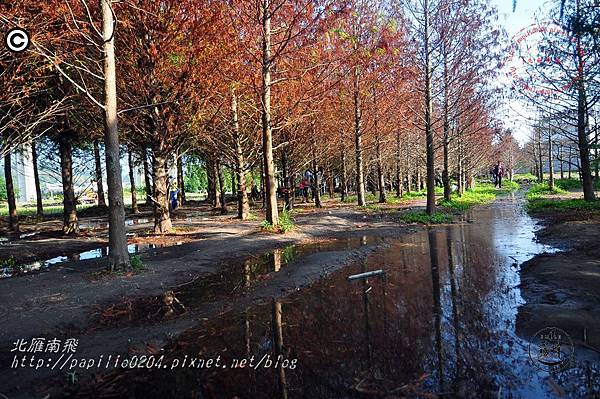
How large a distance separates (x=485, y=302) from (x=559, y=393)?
2438 millimetres

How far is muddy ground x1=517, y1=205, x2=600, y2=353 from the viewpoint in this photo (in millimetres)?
4398

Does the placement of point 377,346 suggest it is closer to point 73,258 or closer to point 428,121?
point 73,258

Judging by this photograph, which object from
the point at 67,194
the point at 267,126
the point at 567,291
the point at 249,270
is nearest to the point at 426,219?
the point at 267,126

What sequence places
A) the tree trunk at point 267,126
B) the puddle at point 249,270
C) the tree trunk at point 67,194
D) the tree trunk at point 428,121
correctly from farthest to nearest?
the tree trunk at point 428,121 → the tree trunk at point 67,194 → the tree trunk at point 267,126 → the puddle at point 249,270

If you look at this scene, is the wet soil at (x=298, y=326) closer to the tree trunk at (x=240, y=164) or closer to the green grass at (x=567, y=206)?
the green grass at (x=567, y=206)

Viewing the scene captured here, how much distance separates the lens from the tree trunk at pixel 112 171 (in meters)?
7.95

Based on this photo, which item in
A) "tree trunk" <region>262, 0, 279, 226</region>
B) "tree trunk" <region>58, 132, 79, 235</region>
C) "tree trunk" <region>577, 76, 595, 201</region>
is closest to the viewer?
"tree trunk" <region>262, 0, 279, 226</region>

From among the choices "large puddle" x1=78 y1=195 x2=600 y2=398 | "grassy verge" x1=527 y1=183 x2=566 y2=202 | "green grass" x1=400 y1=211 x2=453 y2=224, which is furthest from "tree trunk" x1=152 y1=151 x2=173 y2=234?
"grassy verge" x1=527 y1=183 x2=566 y2=202

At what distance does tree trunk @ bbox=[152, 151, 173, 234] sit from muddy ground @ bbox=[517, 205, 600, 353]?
11.8 metres

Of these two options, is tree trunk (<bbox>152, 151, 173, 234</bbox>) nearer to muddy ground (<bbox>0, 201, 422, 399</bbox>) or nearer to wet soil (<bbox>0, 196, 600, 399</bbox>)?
muddy ground (<bbox>0, 201, 422, 399</bbox>)

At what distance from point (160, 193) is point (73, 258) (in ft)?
13.4

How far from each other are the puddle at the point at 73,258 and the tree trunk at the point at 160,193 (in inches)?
81.7

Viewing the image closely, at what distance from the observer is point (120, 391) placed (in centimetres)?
346

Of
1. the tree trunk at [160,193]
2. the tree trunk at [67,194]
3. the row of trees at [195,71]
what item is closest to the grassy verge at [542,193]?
the row of trees at [195,71]
